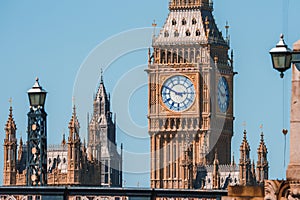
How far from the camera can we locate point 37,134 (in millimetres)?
41812

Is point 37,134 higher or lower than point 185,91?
lower

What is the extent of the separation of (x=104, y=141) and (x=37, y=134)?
124 metres

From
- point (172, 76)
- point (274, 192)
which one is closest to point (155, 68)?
point (172, 76)

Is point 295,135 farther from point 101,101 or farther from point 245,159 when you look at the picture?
point 101,101

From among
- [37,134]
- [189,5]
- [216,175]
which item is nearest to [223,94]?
[189,5]

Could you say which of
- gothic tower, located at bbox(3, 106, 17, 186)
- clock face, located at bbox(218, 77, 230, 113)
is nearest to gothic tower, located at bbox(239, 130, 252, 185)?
clock face, located at bbox(218, 77, 230, 113)

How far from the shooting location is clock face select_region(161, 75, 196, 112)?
512ft

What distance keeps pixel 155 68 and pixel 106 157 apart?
33.9 ft

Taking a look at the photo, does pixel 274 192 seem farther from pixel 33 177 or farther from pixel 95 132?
pixel 95 132

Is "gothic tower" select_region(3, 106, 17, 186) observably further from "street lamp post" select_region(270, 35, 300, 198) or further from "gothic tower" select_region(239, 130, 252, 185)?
"street lamp post" select_region(270, 35, 300, 198)

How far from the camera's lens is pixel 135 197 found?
37562 millimetres

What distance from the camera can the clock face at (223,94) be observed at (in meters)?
159

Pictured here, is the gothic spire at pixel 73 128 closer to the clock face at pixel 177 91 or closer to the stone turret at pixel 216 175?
the clock face at pixel 177 91

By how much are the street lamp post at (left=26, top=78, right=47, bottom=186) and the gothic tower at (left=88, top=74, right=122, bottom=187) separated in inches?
4452
